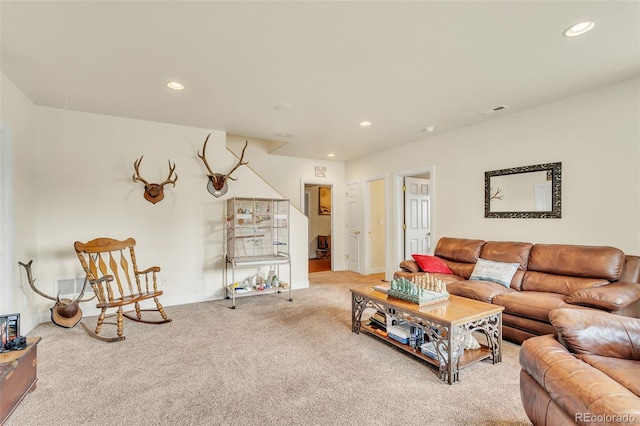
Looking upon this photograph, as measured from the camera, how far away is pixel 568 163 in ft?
11.2

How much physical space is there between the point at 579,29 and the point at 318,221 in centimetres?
731

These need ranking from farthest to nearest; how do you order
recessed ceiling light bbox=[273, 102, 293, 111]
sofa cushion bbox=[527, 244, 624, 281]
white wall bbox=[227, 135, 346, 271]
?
white wall bbox=[227, 135, 346, 271]
recessed ceiling light bbox=[273, 102, 293, 111]
sofa cushion bbox=[527, 244, 624, 281]

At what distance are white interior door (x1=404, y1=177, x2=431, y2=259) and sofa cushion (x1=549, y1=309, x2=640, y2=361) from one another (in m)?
3.97

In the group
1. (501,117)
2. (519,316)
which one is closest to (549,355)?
(519,316)

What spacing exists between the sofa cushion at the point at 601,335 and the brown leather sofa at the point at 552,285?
36.1 inches

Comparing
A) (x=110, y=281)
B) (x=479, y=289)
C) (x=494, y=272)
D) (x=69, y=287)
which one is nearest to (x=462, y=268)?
(x=494, y=272)

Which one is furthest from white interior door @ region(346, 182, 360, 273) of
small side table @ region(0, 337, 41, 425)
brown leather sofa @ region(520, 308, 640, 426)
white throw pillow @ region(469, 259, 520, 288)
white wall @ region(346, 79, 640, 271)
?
small side table @ region(0, 337, 41, 425)

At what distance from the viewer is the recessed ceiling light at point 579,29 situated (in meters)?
2.10

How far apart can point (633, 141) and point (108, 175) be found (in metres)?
5.90

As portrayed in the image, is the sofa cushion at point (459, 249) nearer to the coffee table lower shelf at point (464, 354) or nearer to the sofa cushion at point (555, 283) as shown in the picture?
the sofa cushion at point (555, 283)

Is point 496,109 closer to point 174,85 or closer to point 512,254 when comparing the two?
point 512,254

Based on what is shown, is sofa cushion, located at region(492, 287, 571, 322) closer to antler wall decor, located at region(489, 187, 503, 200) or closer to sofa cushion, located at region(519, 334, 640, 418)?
sofa cushion, located at region(519, 334, 640, 418)

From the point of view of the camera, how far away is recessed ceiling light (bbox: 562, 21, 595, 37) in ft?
6.88

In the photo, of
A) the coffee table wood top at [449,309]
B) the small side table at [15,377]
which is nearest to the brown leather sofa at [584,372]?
the coffee table wood top at [449,309]
